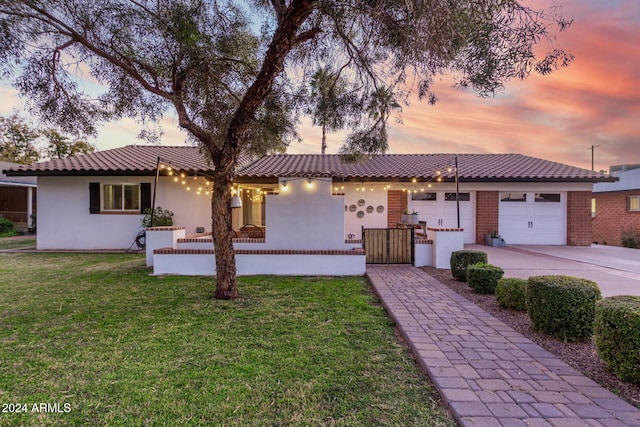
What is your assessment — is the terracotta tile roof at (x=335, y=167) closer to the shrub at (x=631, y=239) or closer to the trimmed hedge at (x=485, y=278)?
the shrub at (x=631, y=239)

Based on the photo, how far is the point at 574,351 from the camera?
11.4ft

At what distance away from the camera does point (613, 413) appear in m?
2.38

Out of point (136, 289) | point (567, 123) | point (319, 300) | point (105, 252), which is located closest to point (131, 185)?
point (105, 252)

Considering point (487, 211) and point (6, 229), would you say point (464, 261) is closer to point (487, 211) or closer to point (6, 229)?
point (487, 211)

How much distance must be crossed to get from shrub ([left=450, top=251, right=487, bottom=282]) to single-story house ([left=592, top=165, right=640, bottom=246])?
14.9 meters

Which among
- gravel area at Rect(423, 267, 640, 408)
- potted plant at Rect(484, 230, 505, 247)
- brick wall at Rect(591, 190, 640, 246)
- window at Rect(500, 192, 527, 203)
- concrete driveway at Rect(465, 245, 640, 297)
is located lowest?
gravel area at Rect(423, 267, 640, 408)

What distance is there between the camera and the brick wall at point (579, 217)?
12.3 m

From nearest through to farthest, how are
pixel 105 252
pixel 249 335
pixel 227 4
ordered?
pixel 249 335 < pixel 227 4 < pixel 105 252

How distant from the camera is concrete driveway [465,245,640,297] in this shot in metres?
6.64

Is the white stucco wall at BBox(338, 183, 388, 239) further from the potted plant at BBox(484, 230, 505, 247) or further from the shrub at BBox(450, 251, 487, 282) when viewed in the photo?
the shrub at BBox(450, 251, 487, 282)

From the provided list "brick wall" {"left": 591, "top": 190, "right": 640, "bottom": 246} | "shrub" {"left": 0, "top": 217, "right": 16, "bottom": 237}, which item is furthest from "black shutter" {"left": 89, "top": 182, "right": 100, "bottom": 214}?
"brick wall" {"left": 591, "top": 190, "right": 640, "bottom": 246}

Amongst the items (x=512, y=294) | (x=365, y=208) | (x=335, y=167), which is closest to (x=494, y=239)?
(x=365, y=208)

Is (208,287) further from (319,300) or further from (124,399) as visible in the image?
(124,399)

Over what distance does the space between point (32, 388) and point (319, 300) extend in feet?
12.6
